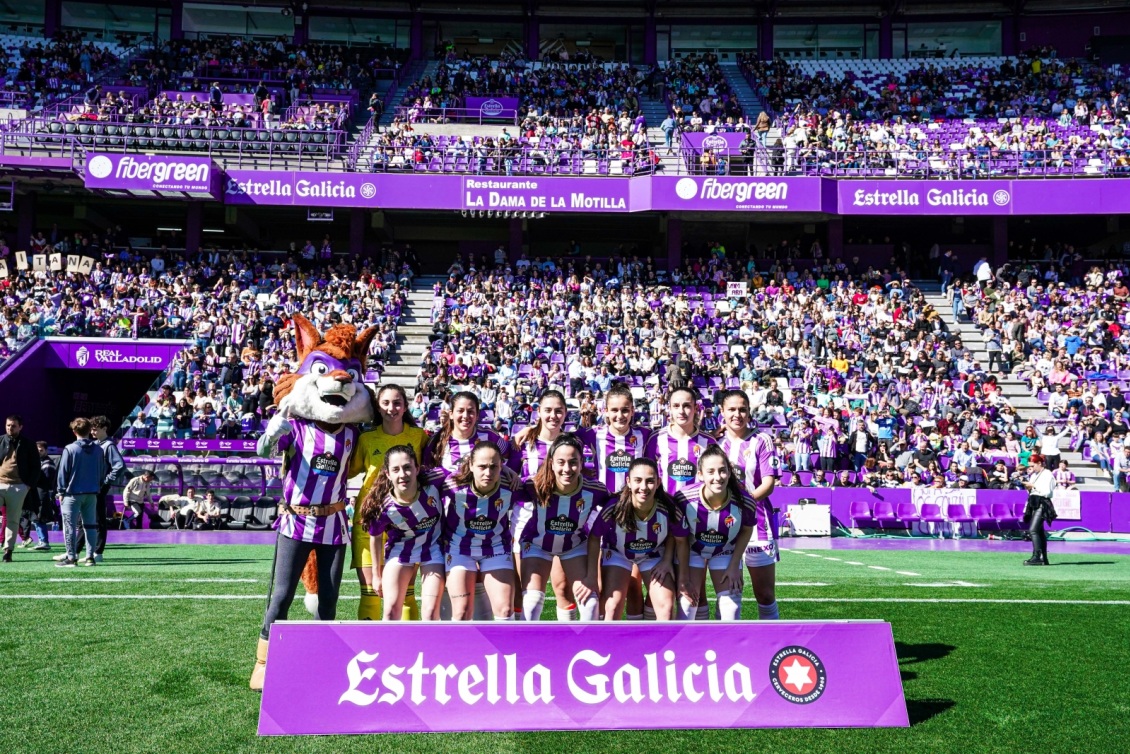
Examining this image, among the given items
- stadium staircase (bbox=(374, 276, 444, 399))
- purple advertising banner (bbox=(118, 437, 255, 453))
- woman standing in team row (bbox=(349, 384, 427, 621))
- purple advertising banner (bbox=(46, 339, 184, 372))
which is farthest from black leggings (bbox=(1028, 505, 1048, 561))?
purple advertising banner (bbox=(46, 339, 184, 372))

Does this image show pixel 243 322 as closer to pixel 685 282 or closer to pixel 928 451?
pixel 685 282

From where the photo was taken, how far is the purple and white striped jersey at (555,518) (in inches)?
237

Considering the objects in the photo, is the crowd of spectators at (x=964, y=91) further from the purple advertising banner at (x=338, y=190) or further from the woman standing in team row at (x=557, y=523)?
the woman standing in team row at (x=557, y=523)

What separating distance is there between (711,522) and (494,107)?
29679mm

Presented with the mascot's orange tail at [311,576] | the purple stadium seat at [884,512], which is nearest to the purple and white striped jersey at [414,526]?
the mascot's orange tail at [311,576]

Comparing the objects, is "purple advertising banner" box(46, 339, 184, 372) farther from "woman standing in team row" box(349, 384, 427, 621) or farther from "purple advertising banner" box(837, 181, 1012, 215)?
"woman standing in team row" box(349, 384, 427, 621)

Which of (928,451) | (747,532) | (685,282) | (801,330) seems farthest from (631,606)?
(685,282)

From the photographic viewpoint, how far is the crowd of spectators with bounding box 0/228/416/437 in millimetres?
21750

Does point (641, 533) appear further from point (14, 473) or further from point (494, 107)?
point (494, 107)

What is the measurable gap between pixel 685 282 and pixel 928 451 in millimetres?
10537

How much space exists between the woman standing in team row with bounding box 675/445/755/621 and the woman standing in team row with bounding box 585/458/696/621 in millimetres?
78

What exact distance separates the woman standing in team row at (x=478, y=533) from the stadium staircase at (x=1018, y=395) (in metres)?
18.7

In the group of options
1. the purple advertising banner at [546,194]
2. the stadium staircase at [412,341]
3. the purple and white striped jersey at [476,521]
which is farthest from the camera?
the purple advertising banner at [546,194]

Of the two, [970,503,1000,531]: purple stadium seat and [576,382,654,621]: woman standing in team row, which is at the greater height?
[576,382,654,621]: woman standing in team row
